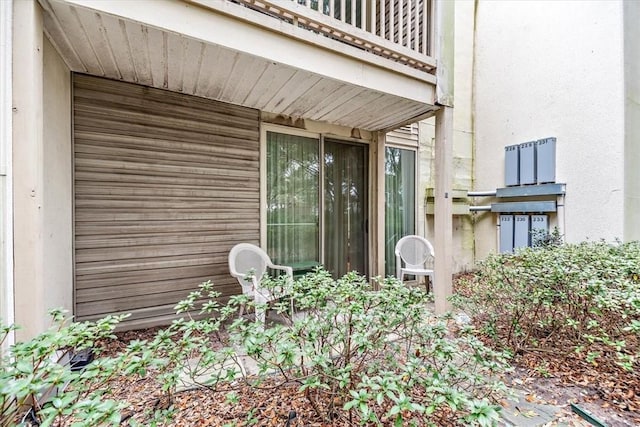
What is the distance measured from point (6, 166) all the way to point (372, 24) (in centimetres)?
296

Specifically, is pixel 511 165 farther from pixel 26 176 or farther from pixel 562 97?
pixel 26 176

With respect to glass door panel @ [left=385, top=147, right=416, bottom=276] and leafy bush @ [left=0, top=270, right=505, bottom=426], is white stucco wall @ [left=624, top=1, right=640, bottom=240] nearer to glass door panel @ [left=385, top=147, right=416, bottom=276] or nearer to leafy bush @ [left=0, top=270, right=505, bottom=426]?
glass door panel @ [left=385, top=147, right=416, bottom=276]

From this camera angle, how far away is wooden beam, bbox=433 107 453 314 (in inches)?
127

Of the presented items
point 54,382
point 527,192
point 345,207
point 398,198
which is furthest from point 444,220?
point 54,382

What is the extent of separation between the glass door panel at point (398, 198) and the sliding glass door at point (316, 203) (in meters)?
0.53

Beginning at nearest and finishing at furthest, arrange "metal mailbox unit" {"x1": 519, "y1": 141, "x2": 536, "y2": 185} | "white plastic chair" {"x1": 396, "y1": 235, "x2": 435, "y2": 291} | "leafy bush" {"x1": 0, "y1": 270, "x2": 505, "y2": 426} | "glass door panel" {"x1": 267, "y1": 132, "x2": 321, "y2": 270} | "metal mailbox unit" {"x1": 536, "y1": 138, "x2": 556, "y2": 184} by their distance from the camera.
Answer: "leafy bush" {"x1": 0, "y1": 270, "x2": 505, "y2": 426}
"glass door panel" {"x1": 267, "y1": 132, "x2": 321, "y2": 270}
"white plastic chair" {"x1": 396, "y1": 235, "x2": 435, "y2": 291}
"metal mailbox unit" {"x1": 536, "y1": 138, "x2": 556, "y2": 184}
"metal mailbox unit" {"x1": 519, "y1": 141, "x2": 536, "y2": 185}

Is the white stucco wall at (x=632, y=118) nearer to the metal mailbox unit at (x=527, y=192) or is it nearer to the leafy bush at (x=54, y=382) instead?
the metal mailbox unit at (x=527, y=192)

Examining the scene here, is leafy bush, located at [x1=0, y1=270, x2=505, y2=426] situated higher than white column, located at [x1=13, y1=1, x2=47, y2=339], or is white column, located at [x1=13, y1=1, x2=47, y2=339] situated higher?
white column, located at [x1=13, y1=1, x2=47, y2=339]

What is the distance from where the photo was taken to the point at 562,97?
4871 millimetres

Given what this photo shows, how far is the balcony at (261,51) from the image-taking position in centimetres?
199

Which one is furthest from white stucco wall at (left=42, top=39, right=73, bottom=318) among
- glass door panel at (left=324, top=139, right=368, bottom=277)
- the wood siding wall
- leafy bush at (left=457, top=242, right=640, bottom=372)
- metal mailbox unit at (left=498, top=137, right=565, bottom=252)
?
metal mailbox unit at (left=498, top=137, right=565, bottom=252)

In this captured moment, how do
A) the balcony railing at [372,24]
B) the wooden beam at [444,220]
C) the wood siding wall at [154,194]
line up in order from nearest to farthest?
the balcony railing at [372,24] → the wood siding wall at [154,194] → the wooden beam at [444,220]

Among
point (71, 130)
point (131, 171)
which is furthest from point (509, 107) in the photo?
point (71, 130)

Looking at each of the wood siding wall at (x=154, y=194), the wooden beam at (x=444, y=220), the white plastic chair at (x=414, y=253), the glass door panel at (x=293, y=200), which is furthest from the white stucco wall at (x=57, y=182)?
the white plastic chair at (x=414, y=253)
